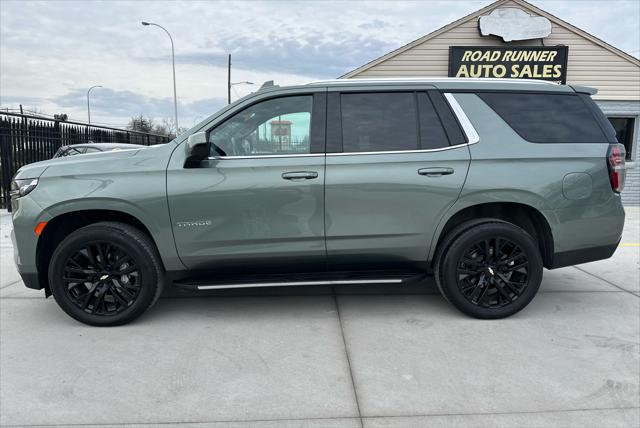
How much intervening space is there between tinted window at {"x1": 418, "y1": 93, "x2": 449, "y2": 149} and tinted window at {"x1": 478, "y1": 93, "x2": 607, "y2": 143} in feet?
1.52

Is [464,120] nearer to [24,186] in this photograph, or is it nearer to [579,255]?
[579,255]

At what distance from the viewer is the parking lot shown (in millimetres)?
2541

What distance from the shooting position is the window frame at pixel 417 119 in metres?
3.67

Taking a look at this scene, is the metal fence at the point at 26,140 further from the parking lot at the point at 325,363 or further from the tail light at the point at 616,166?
the tail light at the point at 616,166

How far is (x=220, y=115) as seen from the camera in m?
3.65

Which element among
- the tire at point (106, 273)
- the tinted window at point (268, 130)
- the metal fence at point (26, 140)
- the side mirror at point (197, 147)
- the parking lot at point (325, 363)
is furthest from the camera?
the metal fence at point (26, 140)

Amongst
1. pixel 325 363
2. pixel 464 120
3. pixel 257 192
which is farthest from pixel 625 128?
pixel 325 363

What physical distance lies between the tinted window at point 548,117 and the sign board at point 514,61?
28.3 feet

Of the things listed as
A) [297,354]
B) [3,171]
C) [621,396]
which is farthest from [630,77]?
[3,171]

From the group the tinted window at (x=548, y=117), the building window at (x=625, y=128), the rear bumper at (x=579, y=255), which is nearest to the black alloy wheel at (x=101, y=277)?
the tinted window at (x=548, y=117)

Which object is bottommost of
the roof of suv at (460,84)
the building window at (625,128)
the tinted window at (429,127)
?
the tinted window at (429,127)

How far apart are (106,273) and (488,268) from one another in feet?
10.3

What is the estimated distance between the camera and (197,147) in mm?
3480

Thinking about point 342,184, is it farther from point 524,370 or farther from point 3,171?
point 3,171
